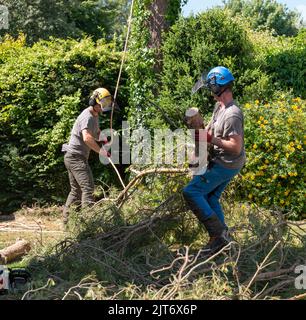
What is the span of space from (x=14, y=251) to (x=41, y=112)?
372cm

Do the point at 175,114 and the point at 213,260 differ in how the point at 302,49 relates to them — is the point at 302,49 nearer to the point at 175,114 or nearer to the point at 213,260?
the point at 175,114

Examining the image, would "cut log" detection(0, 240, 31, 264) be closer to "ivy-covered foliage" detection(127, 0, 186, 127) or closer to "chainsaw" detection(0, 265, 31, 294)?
"chainsaw" detection(0, 265, 31, 294)

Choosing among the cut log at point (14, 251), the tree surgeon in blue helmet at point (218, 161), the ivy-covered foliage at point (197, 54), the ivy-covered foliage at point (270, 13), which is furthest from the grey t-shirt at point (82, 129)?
the ivy-covered foliage at point (270, 13)

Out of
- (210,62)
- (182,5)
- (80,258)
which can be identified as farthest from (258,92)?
(80,258)

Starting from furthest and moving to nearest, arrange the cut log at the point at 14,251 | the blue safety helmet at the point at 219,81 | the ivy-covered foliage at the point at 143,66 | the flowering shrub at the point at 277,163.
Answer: the ivy-covered foliage at the point at 143,66
the flowering shrub at the point at 277,163
the cut log at the point at 14,251
the blue safety helmet at the point at 219,81

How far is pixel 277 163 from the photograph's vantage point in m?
9.09

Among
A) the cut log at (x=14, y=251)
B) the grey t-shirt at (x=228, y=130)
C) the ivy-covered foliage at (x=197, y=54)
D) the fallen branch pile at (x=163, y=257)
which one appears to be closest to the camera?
the fallen branch pile at (x=163, y=257)

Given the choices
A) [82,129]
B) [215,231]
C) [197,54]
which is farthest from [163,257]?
[197,54]

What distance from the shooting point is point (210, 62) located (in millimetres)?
10078

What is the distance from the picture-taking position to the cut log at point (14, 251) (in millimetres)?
6958

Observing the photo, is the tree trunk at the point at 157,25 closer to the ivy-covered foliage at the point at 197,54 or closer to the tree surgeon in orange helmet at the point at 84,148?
the ivy-covered foliage at the point at 197,54

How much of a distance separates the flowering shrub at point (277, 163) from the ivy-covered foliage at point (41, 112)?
2.62 m

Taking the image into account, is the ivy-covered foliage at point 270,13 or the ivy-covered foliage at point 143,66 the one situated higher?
the ivy-covered foliage at point 270,13

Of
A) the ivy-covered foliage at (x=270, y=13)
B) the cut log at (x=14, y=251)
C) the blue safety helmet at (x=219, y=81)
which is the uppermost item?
the ivy-covered foliage at (x=270, y=13)
